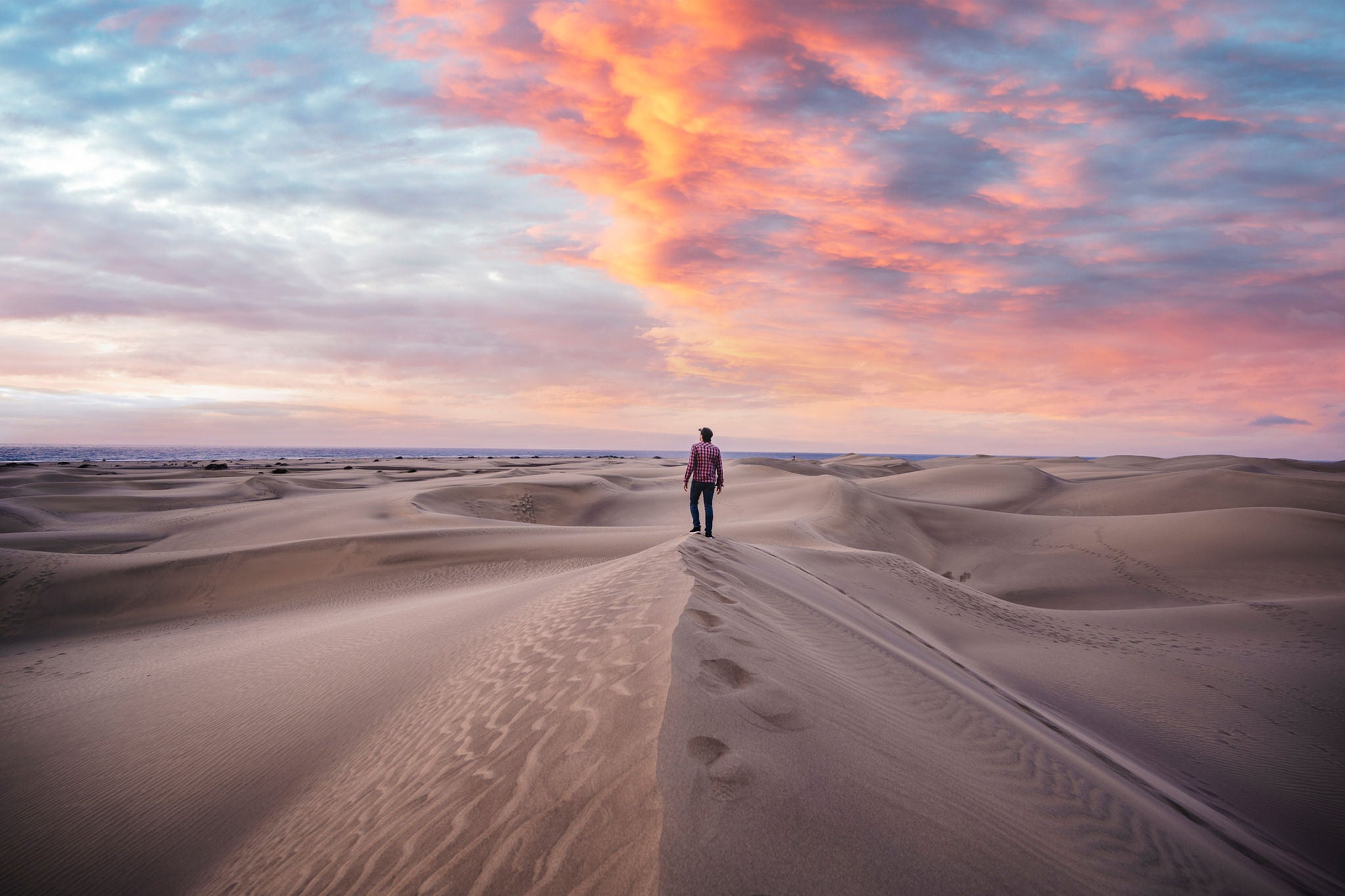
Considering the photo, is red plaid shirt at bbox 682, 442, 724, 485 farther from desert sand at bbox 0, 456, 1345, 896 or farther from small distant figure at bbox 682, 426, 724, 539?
desert sand at bbox 0, 456, 1345, 896

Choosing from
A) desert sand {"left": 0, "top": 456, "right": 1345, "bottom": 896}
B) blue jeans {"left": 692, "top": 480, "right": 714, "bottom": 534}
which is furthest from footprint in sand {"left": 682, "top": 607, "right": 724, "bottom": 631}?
blue jeans {"left": 692, "top": 480, "right": 714, "bottom": 534}

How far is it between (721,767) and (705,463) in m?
7.40

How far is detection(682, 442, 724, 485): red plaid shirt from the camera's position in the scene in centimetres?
948

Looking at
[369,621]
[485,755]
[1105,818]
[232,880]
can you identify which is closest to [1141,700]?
[1105,818]

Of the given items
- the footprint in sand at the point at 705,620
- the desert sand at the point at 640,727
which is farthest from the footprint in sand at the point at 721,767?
the footprint in sand at the point at 705,620

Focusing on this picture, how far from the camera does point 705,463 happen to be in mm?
9570

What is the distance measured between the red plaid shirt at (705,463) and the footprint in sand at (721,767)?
7087 millimetres

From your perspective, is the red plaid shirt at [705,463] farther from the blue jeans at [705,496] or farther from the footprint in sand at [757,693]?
the footprint in sand at [757,693]

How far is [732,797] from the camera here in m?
2.08

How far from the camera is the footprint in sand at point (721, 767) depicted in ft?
6.90

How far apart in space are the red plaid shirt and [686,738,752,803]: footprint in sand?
7087mm

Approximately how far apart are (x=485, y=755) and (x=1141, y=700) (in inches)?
289

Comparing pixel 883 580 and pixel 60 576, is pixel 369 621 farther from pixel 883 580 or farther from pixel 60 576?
pixel 883 580

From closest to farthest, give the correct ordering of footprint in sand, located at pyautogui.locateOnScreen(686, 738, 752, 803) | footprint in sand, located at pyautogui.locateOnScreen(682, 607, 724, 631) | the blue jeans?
1. footprint in sand, located at pyautogui.locateOnScreen(686, 738, 752, 803)
2. footprint in sand, located at pyautogui.locateOnScreen(682, 607, 724, 631)
3. the blue jeans
